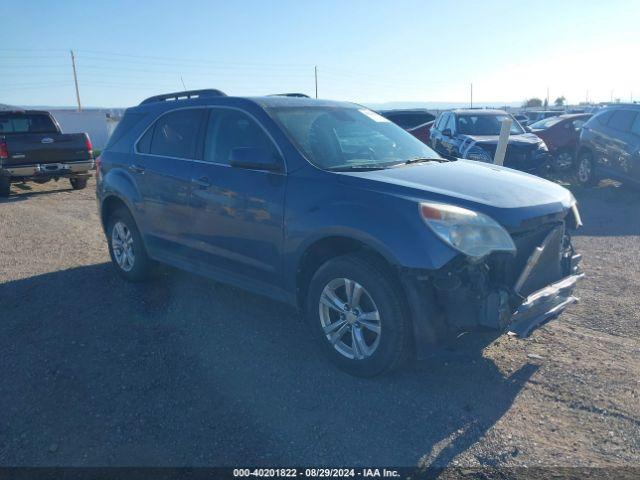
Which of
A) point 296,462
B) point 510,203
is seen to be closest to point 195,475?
point 296,462

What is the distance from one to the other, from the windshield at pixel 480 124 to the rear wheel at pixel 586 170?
5.73 ft

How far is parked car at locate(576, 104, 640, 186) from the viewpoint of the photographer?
11055 mm

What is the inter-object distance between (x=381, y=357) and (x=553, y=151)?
1348 centimetres

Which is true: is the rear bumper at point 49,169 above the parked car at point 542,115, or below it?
below

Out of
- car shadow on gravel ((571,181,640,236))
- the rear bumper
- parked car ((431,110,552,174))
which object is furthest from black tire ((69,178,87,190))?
car shadow on gravel ((571,181,640,236))

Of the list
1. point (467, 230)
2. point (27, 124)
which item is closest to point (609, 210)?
point (467, 230)

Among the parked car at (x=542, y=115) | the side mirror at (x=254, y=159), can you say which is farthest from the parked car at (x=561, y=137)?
the side mirror at (x=254, y=159)

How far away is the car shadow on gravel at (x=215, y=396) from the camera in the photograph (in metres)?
3.19

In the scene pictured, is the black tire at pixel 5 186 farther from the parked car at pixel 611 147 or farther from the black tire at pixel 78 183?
the parked car at pixel 611 147

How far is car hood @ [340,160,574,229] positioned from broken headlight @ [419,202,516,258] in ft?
0.27

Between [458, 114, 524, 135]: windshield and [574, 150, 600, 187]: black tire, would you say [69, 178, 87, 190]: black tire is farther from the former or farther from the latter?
[574, 150, 600, 187]: black tire

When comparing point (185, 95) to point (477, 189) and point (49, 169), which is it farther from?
point (49, 169)

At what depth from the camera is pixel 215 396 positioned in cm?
377

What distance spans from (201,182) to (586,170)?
1042 cm
